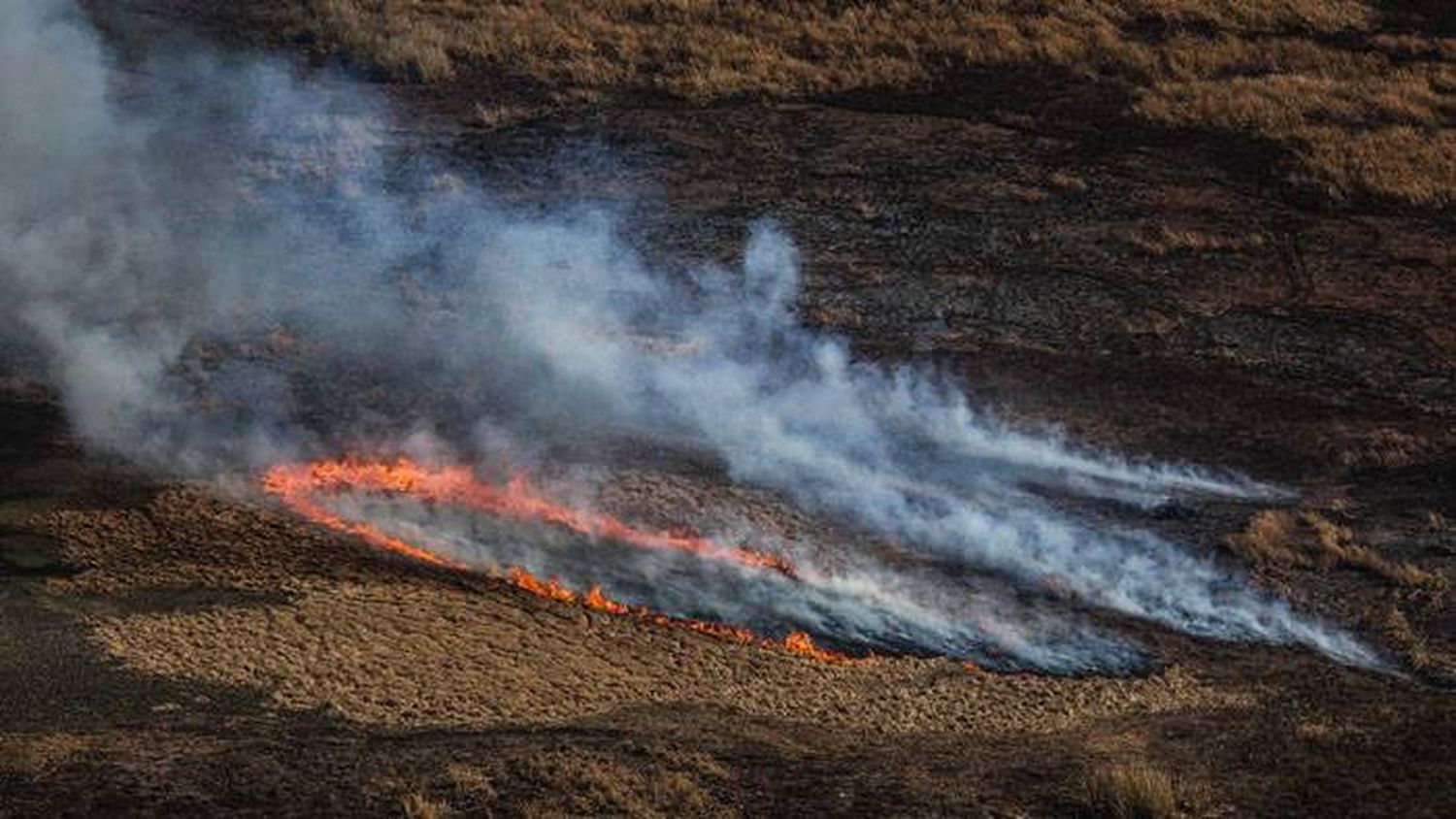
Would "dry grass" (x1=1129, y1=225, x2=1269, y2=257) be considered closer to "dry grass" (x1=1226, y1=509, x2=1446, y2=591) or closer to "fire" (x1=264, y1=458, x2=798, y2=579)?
"dry grass" (x1=1226, y1=509, x2=1446, y2=591)

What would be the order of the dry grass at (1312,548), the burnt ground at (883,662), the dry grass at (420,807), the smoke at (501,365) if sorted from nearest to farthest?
the dry grass at (420,807), the burnt ground at (883,662), the smoke at (501,365), the dry grass at (1312,548)

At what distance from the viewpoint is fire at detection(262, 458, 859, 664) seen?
32.0 feet

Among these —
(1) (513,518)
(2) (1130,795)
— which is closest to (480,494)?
(1) (513,518)

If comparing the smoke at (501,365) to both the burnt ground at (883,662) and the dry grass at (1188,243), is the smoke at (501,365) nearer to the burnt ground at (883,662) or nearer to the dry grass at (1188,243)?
the burnt ground at (883,662)

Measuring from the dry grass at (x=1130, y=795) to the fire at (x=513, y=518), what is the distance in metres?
2.02

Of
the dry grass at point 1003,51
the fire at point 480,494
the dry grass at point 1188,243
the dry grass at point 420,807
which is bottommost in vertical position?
the fire at point 480,494

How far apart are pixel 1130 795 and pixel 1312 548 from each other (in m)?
4.16

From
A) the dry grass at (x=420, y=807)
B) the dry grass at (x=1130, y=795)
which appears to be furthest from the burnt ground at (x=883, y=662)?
the dry grass at (x=1130, y=795)

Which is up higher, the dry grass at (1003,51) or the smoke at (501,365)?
the dry grass at (1003,51)

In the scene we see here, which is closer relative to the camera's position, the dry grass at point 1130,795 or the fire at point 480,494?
the dry grass at point 1130,795

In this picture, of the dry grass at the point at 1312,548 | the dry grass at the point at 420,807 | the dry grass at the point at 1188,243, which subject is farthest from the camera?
the dry grass at the point at 1188,243

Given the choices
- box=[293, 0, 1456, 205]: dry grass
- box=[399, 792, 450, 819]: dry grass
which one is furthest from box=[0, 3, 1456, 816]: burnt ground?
box=[293, 0, 1456, 205]: dry grass

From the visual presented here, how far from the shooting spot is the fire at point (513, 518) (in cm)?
976

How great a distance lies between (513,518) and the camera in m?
10.9
